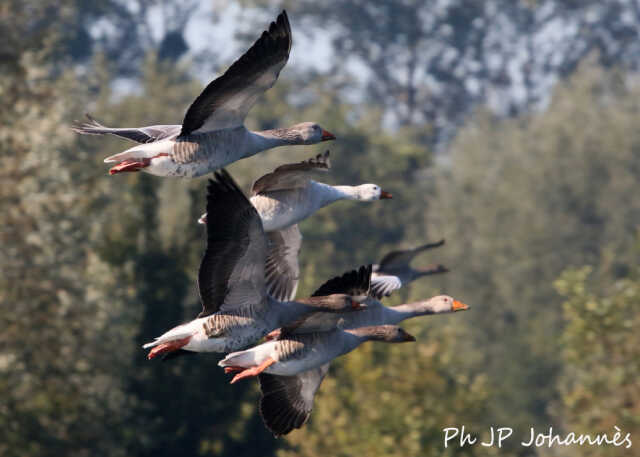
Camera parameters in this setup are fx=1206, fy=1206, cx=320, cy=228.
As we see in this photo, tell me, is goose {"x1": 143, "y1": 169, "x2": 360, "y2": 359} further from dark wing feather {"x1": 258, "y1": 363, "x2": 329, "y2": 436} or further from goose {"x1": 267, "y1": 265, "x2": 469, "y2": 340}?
dark wing feather {"x1": 258, "y1": 363, "x2": 329, "y2": 436}

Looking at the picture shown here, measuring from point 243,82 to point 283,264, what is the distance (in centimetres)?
204

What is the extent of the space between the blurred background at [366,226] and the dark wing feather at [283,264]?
1111 centimetres

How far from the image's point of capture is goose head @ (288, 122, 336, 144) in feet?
31.8

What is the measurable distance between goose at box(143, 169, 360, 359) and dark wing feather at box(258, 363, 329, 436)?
1.12m

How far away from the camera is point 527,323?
46.0 m

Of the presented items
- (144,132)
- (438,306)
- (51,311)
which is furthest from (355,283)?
(51,311)

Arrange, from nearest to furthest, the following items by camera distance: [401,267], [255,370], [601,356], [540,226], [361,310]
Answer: [255,370] → [361,310] → [401,267] → [601,356] → [540,226]

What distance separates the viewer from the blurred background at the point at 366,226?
71.7 ft

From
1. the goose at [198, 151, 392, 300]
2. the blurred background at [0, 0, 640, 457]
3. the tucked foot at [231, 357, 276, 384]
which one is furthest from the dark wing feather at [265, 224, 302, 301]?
the blurred background at [0, 0, 640, 457]

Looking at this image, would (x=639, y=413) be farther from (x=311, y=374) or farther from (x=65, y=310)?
(x=311, y=374)

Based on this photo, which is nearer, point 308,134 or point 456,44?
point 308,134

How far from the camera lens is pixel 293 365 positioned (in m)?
8.95

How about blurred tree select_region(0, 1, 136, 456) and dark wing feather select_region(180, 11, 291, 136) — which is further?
blurred tree select_region(0, 1, 136, 456)

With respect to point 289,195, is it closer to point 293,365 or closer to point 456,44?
point 293,365
